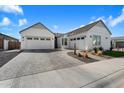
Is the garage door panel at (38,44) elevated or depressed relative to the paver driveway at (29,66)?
elevated

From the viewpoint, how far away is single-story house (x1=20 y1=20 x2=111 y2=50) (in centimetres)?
1684

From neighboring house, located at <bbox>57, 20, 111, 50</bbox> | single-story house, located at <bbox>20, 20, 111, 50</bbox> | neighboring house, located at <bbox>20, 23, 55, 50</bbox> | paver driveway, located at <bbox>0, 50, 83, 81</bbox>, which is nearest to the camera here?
paver driveway, located at <bbox>0, 50, 83, 81</bbox>

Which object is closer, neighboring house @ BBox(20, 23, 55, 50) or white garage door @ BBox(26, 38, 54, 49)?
neighboring house @ BBox(20, 23, 55, 50)

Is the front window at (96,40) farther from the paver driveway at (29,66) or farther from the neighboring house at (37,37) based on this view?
the paver driveway at (29,66)

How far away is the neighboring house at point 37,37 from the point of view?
58.5ft

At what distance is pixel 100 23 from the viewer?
18359mm

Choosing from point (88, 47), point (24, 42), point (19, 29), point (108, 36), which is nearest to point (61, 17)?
point (88, 47)

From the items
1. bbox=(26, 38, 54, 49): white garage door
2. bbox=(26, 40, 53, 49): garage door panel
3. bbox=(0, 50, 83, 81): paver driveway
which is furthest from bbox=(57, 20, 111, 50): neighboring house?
bbox=(0, 50, 83, 81): paver driveway

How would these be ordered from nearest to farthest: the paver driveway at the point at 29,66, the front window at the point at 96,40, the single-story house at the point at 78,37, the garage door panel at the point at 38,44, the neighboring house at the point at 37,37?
the paver driveway at the point at 29,66
the single-story house at the point at 78,37
the front window at the point at 96,40
the neighboring house at the point at 37,37
the garage door panel at the point at 38,44

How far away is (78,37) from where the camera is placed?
18766 mm

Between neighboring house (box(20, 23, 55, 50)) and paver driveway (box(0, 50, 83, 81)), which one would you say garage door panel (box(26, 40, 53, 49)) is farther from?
paver driveway (box(0, 50, 83, 81))

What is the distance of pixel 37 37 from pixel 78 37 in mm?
6834

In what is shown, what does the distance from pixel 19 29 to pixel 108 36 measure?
15.4 metres

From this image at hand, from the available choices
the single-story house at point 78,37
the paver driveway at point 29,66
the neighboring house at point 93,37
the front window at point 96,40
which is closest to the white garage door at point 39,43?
the single-story house at point 78,37
